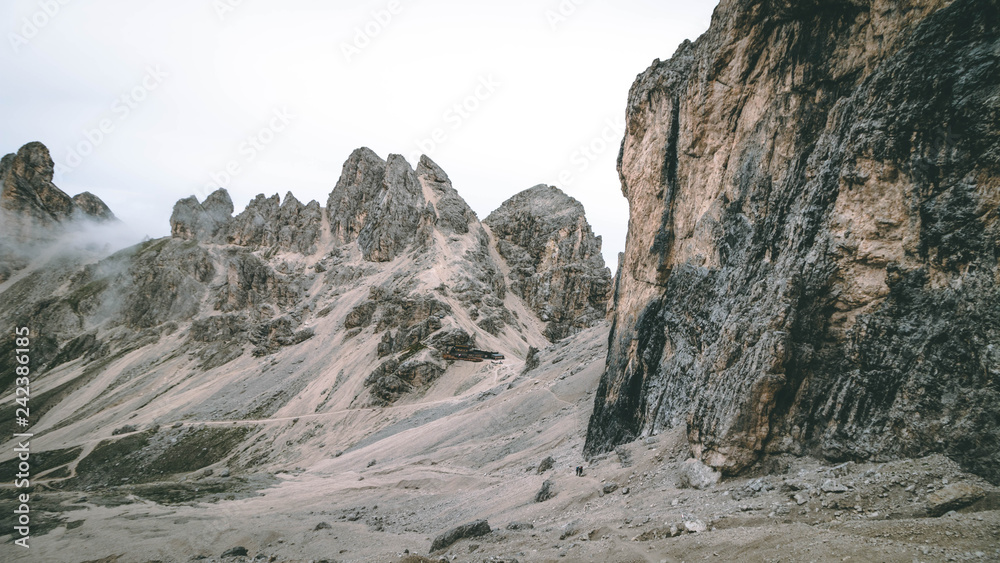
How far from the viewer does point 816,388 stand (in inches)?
529

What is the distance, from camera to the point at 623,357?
1067 inches

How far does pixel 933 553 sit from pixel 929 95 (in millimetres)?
11358

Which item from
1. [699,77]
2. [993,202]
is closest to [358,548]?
[993,202]

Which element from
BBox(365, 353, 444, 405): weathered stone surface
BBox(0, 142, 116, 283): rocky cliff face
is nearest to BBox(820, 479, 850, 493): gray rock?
Result: BBox(365, 353, 444, 405): weathered stone surface

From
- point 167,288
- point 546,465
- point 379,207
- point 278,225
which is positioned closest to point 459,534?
point 546,465

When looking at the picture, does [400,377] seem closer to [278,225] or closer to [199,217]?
[278,225]

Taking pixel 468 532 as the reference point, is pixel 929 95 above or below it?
above

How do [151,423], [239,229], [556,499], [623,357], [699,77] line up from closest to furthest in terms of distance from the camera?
[556,499]
[699,77]
[623,357]
[151,423]
[239,229]

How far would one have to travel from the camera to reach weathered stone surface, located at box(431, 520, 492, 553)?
15.4m

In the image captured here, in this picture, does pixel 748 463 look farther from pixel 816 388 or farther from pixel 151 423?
pixel 151 423

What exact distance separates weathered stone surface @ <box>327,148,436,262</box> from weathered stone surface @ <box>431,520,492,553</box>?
93711mm

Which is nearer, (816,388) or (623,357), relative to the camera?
(816,388)

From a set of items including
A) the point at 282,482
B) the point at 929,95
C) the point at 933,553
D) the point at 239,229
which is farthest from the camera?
the point at 239,229

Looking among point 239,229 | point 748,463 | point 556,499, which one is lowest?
point 556,499
